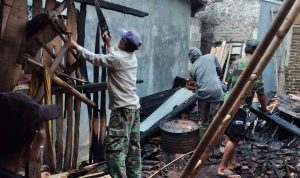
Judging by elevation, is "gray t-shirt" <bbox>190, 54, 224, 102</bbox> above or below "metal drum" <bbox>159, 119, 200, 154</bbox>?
above

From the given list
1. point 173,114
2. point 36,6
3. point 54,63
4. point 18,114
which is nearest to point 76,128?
point 54,63

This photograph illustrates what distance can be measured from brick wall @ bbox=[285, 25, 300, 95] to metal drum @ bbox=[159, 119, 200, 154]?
6816 mm

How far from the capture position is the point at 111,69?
4.42 m

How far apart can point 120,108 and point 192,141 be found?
2.90 meters

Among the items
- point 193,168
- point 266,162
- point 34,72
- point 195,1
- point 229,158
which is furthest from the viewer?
point 195,1

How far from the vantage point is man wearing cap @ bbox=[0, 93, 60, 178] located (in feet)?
5.05

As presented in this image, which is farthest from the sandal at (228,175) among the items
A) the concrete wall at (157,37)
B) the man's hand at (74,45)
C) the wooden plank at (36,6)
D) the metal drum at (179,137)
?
the wooden plank at (36,6)

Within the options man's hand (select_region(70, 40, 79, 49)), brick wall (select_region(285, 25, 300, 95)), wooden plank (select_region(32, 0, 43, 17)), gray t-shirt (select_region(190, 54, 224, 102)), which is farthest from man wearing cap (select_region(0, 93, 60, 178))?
brick wall (select_region(285, 25, 300, 95))

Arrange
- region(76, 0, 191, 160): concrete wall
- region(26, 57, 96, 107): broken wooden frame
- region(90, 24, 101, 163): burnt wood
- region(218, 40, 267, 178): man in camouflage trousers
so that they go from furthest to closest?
region(76, 0, 191, 160): concrete wall, region(218, 40, 267, 178): man in camouflage trousers, region(90, 24, 101, 163): burnt wood, region(26, 57, 96, 107): broken wooden frame

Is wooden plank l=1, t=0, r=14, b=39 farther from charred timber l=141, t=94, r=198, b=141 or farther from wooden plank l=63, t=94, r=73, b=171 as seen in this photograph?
charred timber l=141, t=94, r=198, b=141

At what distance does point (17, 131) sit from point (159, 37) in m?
8.99

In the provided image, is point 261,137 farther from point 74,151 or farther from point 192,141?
point 74,151

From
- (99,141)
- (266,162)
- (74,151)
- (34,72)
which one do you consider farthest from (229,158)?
(34,72)

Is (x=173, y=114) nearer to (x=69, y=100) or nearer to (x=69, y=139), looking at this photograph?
(x=69, y=139)
